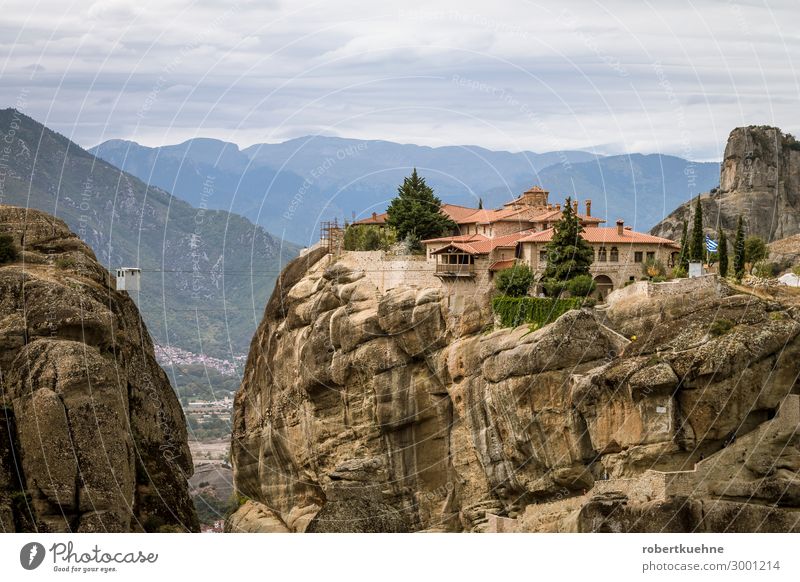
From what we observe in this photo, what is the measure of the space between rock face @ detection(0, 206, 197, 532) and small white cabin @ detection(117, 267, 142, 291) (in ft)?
12.5

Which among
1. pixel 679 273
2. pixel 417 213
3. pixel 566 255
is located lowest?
pixel 679 273

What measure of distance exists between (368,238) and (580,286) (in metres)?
20.9

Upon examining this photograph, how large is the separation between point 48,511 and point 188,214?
136m

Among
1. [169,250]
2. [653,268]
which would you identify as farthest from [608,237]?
[169,250]

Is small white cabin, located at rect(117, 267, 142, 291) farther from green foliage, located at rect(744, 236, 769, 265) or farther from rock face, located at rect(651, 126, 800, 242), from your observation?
rock face, located at rect(651, 126, 800, 242)

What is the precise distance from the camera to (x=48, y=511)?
212 feet

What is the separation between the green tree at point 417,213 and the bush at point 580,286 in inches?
695

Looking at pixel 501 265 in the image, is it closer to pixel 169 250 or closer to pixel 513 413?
pixel 513 413

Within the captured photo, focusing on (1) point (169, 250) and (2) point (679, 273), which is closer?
(2) point (679, 273)

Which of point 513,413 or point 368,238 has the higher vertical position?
point 368,238

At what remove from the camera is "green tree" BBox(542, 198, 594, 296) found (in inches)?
3932

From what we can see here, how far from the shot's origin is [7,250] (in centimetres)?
7562

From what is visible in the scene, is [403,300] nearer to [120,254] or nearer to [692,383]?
[692,383]

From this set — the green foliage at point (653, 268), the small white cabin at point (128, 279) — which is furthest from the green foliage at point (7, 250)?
the green foliage at point (653, 268)
